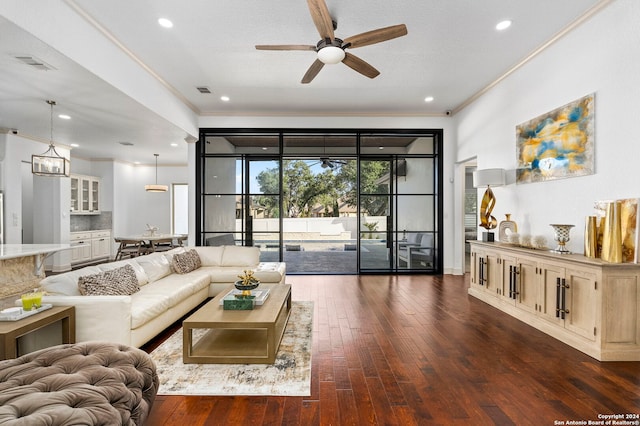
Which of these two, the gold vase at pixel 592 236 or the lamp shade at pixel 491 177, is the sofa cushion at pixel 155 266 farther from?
the gold vase at pixel 592 236

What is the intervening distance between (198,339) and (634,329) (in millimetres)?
3881

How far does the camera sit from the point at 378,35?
3006 millimetres

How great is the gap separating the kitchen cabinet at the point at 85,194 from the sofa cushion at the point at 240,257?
569cm

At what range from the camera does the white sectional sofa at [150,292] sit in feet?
8.88

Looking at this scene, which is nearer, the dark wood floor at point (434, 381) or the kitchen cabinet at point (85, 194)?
the dark wood floor at point (434, 381)

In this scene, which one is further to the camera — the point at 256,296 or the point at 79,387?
the point at 256,296

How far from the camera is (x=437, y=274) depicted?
6602 millimetres

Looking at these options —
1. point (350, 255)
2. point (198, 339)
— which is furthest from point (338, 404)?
point (350, 255)

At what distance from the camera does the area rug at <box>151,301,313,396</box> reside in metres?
2.27

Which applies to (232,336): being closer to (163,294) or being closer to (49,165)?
(163,294)

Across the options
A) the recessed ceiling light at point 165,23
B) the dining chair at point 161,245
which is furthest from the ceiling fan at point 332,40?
the dining chair at point 161,245

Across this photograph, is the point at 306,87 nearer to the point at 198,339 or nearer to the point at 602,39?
the point at 602,39

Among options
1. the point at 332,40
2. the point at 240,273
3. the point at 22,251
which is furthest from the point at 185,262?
the point at 332,40

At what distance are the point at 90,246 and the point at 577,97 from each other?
34.1ft
